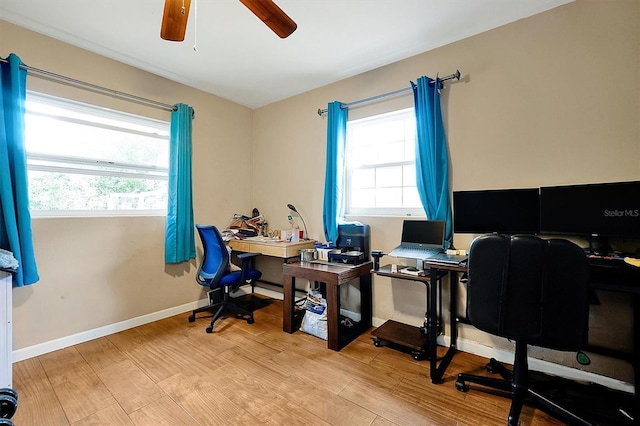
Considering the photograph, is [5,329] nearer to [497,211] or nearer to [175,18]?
[175,18]

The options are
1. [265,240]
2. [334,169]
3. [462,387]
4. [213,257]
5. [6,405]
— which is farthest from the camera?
[265,240]

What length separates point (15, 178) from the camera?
2.14m

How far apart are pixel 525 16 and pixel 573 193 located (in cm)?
142

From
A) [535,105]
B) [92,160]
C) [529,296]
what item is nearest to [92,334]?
[92,160]

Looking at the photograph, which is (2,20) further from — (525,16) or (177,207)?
(525,16)

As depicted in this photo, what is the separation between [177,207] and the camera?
121 inches

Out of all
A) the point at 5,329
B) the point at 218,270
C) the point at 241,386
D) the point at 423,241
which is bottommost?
the point at 241,386

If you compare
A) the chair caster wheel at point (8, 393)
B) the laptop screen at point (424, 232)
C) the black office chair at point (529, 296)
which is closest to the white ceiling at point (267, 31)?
the laptop screen at point (424, 232)

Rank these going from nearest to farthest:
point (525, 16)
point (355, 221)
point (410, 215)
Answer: point (525, 16) < point (410, 215) < point (355, 221)

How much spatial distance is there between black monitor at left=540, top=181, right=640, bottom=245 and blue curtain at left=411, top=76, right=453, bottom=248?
670 millimetres

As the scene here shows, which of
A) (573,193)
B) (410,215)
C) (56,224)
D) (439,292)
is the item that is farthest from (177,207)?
(573,193)

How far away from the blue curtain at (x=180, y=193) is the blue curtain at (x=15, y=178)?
1.09 m

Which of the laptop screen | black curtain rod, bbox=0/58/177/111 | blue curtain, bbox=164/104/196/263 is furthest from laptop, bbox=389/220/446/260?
black curtain rod, bbox=0/58/177/111

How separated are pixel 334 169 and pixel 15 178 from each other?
268 cm
